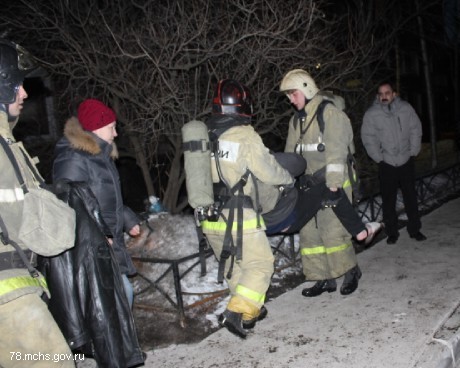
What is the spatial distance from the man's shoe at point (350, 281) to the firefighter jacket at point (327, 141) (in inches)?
35.7

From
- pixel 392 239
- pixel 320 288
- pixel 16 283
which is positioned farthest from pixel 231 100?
pixel 392 239

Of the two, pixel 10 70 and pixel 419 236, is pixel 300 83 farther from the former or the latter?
pixel 419 236

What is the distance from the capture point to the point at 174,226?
6.18 m

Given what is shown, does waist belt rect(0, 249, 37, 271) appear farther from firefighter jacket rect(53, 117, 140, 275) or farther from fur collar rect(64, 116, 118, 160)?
fur collar rect(64, 116, 118, 160)

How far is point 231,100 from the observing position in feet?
11.9

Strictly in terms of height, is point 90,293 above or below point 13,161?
below

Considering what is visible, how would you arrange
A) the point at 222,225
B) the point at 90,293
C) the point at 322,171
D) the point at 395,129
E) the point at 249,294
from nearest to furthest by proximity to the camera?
the point at 90,293 < the point at 249,294 < the point at 222,225 < the point at 322,171 < the point at 395,129

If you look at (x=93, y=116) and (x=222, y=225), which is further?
(x=222, y=225)

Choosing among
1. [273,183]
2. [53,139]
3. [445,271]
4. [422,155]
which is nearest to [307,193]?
[273,183]

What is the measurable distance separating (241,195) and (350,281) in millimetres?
1783

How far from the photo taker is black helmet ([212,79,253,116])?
363 cm

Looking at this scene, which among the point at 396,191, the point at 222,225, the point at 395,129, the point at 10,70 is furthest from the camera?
the point at 396,191

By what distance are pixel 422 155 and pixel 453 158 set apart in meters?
0.98

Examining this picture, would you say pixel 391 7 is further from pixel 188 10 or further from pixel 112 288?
pixel 112 288
